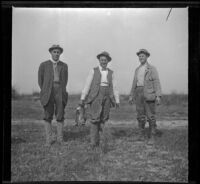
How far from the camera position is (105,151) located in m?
5.00

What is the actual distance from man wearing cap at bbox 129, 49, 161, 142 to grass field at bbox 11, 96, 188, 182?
0.10m

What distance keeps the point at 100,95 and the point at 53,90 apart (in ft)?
2.18

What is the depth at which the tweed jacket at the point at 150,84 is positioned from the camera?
16.5ft

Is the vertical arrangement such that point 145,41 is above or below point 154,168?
above

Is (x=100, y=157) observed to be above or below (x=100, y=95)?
below

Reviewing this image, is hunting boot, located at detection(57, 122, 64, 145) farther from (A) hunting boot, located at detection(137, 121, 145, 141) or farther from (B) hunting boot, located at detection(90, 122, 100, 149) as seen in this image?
(A) hunting boot, located at detection(137, 121, 145, 141)

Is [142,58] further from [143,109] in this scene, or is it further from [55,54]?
[55,54]

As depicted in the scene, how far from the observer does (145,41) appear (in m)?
4.99

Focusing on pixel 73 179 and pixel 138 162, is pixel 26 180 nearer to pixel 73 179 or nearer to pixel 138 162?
pixel 73 179

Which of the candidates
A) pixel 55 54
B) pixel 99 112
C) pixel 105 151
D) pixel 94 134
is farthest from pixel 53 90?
pixel 105 151

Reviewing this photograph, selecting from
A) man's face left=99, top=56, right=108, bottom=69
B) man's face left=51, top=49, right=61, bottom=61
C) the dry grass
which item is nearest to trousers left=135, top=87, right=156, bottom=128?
the dry grass

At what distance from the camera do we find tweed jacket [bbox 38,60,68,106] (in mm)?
5027
